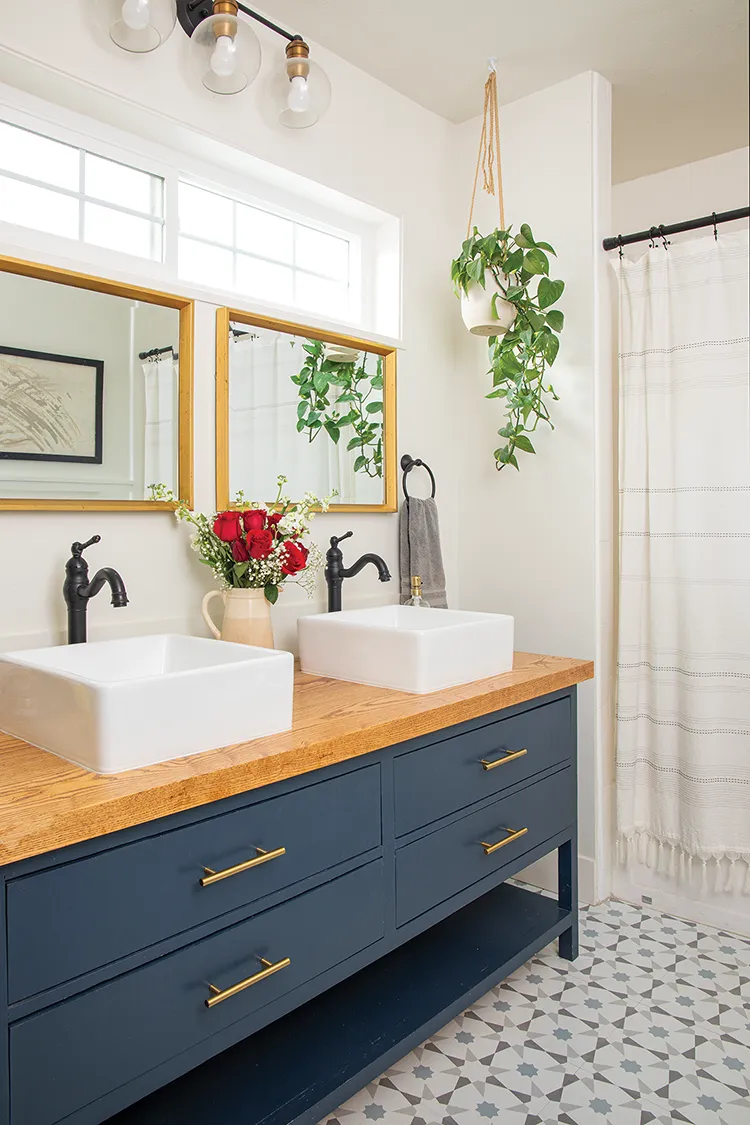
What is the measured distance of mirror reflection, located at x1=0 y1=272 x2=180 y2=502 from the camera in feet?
5.51

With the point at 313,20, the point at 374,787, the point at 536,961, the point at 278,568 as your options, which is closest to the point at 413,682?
the point at 374,787

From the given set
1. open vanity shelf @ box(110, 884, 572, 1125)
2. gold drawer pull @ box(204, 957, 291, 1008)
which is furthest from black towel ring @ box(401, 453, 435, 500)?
gold drawer pull @ box(204, 957, 291, 1008)

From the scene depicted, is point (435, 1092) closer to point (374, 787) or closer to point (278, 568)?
point (374, 787)

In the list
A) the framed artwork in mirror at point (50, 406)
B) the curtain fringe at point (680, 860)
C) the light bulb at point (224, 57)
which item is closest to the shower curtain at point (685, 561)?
the curtain fringe at point (680, 860)

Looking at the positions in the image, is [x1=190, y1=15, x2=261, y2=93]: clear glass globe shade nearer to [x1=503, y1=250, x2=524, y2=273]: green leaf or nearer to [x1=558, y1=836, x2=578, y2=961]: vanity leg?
[x1=503, y1=250, x2=524, y2=273]: green leaf

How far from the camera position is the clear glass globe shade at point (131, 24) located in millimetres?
1711

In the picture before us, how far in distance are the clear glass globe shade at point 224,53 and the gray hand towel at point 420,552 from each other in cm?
122

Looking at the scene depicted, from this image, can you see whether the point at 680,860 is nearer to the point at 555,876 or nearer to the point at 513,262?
the point at 555,876

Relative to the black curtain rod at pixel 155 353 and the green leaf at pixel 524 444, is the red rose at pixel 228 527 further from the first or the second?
the green leaf at pixel 524 444

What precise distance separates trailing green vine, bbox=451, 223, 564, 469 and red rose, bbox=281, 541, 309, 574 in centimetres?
95

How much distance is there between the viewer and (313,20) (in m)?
2.18

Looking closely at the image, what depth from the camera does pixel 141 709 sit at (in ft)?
4.06

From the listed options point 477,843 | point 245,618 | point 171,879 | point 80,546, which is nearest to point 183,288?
point 80,546

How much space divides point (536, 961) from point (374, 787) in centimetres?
103
